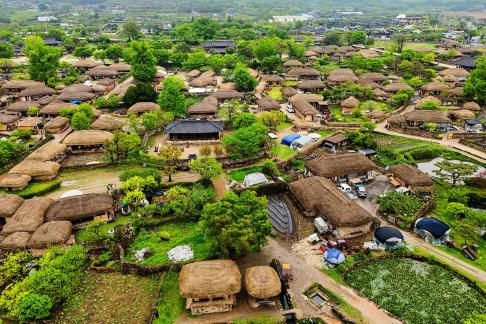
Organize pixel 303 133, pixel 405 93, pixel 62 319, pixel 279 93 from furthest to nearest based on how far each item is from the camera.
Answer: pixel 279 93, pixel 405 93, pixel 303 133, pixel 62 319

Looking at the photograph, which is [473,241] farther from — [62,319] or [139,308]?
[62,319]

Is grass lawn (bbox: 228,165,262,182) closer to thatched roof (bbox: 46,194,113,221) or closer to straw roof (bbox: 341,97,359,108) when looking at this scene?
thatched roof (bbox: 46,194,113,221)

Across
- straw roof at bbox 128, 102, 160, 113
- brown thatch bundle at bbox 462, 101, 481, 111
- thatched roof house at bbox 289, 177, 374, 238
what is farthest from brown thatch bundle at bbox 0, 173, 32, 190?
brown thatch bundle at bbox 462, 101, 481, 111

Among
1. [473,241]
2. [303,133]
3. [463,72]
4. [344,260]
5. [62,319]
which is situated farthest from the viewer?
[463,72]

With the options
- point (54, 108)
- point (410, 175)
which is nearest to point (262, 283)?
point (410, 175)

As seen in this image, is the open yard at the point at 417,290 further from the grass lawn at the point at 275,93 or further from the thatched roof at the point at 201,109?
the grass lawn at the point at 275,93

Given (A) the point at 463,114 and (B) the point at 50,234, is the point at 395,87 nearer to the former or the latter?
(A) the point at 463,114

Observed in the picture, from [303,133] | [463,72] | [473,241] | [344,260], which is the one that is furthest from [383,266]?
[463,72]
